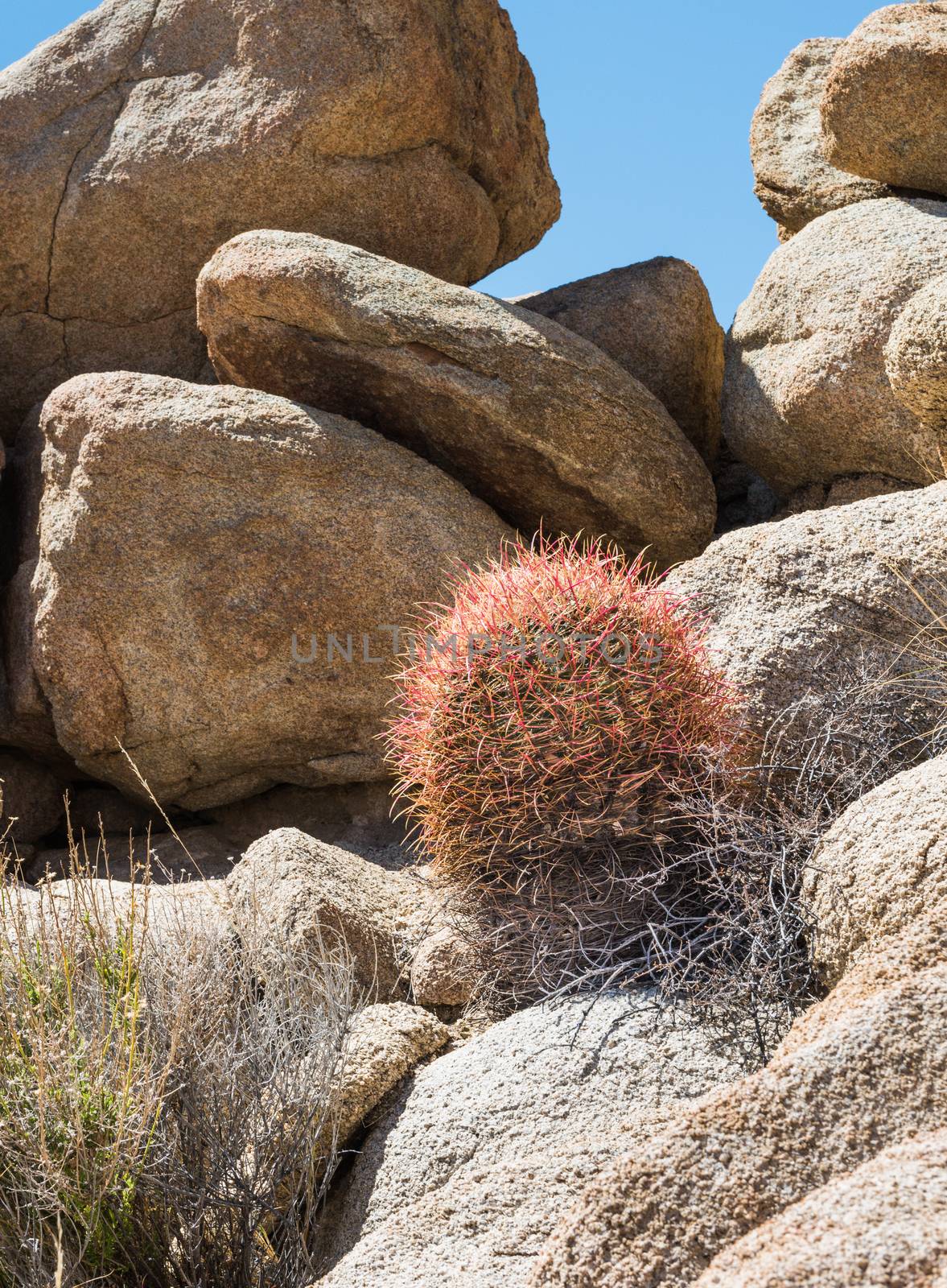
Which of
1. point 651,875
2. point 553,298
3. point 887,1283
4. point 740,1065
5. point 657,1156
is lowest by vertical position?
point 740,1065

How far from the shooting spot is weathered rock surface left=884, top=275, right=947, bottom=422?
14.5 feet

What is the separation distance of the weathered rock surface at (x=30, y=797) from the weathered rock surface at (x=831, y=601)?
3815 mm

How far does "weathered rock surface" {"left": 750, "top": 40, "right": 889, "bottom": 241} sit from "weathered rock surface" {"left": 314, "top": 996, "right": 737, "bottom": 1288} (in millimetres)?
5014

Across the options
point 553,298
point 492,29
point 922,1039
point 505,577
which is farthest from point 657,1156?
point 492,29

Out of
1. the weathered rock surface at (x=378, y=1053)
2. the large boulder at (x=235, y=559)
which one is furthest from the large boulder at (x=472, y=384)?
the weathered rock surface at (x=378, y=1053)

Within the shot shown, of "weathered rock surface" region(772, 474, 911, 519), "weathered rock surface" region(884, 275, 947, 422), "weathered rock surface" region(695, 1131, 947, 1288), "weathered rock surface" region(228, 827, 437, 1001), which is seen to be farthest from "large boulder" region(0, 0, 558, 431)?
"weathered rock surface" region(695, 1131, 947, 1288)

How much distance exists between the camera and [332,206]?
6715 mm

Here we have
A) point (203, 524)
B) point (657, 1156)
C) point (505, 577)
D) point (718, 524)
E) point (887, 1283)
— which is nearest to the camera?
point (887, 1283)

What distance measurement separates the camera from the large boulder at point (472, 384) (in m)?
5.61

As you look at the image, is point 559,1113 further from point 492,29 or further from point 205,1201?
point 492,29

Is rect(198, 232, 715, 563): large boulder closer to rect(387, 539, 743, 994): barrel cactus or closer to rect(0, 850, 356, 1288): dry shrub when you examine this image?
rect(387, 539, 743, 994): barrel cactus

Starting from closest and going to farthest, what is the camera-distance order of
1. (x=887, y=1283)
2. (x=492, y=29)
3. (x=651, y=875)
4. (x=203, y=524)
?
(x=887, y=1283) → (x=651, y=875) → (x=203, y=524) → (x=492, y=29)

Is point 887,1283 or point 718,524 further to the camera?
point 718,524

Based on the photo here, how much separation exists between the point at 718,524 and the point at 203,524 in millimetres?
2683
